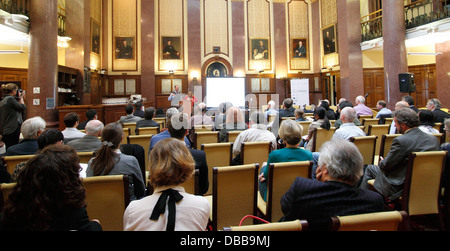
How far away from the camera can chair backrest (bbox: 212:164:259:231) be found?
2.13 meters

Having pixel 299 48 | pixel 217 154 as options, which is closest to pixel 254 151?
pixel 217 154

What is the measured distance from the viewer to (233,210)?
2256mm

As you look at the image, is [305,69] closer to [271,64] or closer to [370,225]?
[271,64]

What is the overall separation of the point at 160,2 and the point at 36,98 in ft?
29.0

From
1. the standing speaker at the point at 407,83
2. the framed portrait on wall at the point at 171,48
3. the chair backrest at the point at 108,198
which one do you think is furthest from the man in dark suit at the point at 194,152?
the framed portrait on wall at the point at 171,48

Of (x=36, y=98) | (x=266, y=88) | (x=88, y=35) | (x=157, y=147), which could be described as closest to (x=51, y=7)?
(x=36, y=98)

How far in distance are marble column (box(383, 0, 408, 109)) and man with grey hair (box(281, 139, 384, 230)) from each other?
26.3 ft

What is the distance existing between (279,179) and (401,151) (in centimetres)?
122

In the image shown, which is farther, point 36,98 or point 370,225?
point 36,98

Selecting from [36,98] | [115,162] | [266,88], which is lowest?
[115,162]

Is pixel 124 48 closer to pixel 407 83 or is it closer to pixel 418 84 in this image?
pixel 407 83

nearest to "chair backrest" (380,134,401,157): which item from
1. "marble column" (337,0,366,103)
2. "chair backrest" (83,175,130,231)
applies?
"chair backrest" (83,175,130,231)

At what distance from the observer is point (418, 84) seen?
41.3ft
